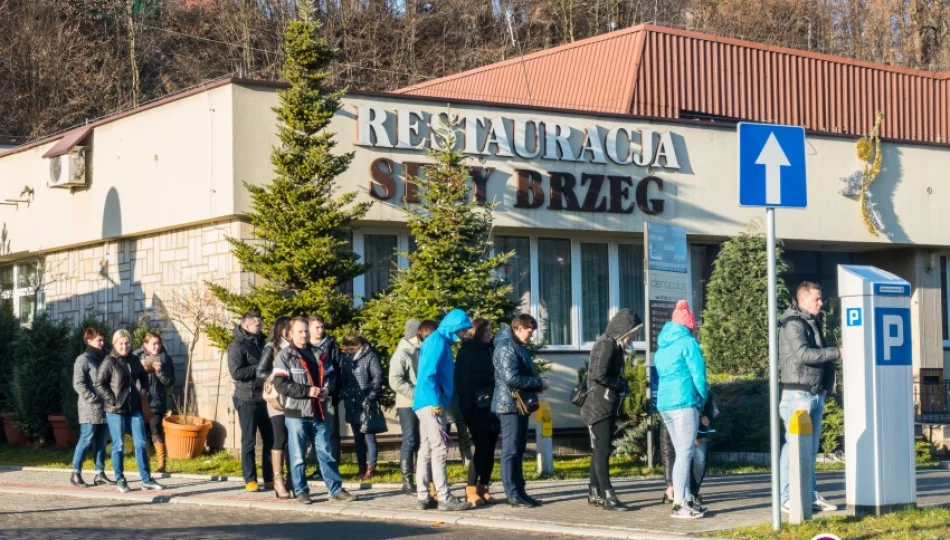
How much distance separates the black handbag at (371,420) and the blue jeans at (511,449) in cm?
285

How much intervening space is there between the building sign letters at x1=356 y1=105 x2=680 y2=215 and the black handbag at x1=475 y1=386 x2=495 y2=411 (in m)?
6.51

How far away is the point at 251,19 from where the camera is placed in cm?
4134

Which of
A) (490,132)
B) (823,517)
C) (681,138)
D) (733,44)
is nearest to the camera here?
(823,517)

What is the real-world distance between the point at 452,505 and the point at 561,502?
1.18 metres

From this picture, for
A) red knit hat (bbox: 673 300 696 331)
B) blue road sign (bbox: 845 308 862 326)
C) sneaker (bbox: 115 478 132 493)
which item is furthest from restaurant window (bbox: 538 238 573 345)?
blue road sign (bbox: 845 308 862 326)

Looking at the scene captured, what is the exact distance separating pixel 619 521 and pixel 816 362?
2.15 meters

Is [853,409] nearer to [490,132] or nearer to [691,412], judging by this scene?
[691,412]

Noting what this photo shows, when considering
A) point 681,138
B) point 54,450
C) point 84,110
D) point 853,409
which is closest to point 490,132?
point 681,138

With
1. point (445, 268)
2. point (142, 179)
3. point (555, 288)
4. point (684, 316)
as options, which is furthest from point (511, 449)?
point (142, 179)

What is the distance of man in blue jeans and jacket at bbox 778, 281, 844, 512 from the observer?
11.9 meters

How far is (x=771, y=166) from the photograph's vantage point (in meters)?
10.9

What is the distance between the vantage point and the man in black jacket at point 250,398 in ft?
48.0

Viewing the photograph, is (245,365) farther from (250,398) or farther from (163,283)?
(163,283)

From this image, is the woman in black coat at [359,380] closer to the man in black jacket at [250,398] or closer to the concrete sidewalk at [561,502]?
the concrete sidewalk at [561,502]
